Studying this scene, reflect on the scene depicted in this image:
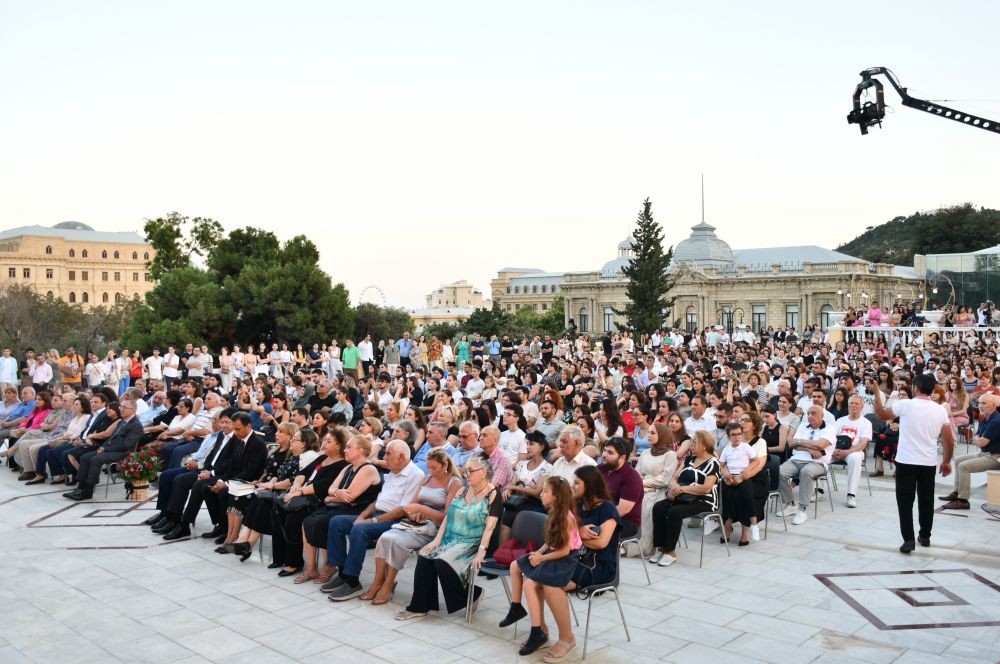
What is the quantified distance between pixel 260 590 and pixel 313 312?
97.7ft

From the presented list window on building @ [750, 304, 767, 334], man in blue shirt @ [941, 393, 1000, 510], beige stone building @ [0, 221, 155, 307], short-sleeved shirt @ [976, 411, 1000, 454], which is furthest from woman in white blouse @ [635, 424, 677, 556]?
beige stone building @ [0, 221, 155, 307]

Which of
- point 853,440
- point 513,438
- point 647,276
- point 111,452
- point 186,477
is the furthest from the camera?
point 647,276

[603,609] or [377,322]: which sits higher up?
[377,322]

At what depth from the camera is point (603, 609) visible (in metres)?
6.24

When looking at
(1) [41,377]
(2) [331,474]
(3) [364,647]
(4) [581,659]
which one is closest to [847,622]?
(4) [581,659]

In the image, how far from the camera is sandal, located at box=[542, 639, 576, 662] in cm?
529

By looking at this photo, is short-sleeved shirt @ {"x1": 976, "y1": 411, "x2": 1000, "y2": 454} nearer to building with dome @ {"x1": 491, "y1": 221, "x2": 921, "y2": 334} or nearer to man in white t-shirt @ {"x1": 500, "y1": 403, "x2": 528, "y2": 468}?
man in white t-shirt @ {"x1": 500, "y1": 403, "x2": 528, "y2": 468}

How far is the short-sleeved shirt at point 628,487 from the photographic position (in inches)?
251

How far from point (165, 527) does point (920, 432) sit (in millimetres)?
7598

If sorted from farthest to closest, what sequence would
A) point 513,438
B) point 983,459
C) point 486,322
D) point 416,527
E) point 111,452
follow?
1. point 486,322
2. point 111,452
3. point 983,459
4. point 513,438
5. point 416,527

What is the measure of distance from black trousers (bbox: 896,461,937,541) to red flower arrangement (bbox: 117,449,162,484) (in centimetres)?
847

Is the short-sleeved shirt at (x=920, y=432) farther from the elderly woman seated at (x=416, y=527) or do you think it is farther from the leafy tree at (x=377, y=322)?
the leafy tree at (x=377, y=322)

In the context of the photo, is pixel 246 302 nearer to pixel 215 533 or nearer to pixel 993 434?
pixel 215 533

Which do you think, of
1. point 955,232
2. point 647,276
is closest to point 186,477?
point 647,276
